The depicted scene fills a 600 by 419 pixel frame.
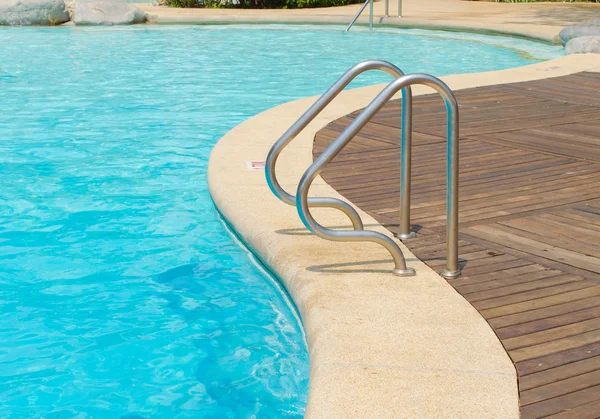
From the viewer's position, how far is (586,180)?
6035 mm

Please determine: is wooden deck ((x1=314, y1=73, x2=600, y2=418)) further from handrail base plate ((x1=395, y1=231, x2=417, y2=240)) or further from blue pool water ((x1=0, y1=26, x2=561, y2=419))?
blue pool water ((x1=0, y1=26, x2=561, y2=419))

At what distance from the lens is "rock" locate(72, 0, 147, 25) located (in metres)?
21.7

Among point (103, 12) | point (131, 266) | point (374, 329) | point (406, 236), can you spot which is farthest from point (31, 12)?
point (374, 329)

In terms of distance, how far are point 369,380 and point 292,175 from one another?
3.21m

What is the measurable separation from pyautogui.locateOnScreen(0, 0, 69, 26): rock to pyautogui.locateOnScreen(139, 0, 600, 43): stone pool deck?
2402mm

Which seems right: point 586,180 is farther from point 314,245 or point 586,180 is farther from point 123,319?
point 123,319

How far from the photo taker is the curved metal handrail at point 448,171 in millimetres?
3939

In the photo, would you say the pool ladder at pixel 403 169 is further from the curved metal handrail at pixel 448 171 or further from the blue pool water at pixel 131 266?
the blue pool water at pixel 131 266

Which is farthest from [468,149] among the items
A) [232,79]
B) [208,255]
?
[232,79]

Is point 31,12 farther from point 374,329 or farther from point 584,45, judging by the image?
point 374,329

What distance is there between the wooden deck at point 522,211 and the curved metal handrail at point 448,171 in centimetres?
23

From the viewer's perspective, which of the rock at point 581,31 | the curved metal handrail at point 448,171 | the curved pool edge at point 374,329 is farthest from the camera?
the rock at point 581,31

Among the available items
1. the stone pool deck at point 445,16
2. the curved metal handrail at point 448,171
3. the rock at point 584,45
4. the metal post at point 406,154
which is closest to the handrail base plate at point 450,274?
the curved metal handrail at point 448,171

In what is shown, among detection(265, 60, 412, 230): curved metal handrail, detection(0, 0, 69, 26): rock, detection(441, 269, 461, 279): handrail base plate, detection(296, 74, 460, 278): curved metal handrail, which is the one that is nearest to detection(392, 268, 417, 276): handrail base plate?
detection(296, 74, 460, 278): curved metal handrail
